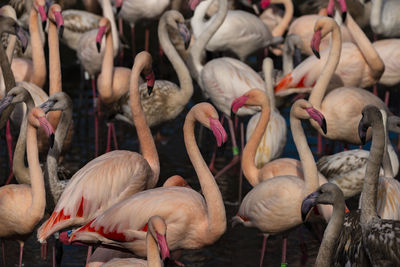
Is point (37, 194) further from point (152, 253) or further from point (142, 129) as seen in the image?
point (152, 253)

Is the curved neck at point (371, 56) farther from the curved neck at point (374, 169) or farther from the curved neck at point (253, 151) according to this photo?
the curved neck at point (374, 169)

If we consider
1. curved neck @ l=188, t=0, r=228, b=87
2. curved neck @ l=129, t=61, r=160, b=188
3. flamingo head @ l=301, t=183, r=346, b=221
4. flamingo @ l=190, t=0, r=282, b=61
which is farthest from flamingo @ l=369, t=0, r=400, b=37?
flamingo head @ l=301, t=183, r=346, b=221

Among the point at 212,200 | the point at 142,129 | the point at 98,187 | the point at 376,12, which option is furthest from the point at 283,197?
the point at 376,12

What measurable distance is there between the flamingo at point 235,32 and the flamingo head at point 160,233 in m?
6.09

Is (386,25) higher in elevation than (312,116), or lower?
lower

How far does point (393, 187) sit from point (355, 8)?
6.56 meters

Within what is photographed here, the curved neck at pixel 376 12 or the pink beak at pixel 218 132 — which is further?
the curved neck at pixel 376 12

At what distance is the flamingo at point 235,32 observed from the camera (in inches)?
402

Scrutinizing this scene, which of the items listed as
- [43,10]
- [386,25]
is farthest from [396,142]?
[43,10]

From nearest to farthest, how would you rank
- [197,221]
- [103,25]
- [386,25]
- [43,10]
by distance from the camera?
1. [197,221]
2. [43,10]
3. [103,25]
4. [386,25]

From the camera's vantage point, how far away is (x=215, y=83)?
8.58 metres

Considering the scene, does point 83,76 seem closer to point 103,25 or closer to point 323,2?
point 103,25

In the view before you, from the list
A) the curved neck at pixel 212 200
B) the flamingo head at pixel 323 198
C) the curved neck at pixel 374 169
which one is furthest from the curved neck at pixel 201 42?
the flamingo head at pixel 323 198

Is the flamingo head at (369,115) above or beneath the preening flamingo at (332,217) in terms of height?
above
